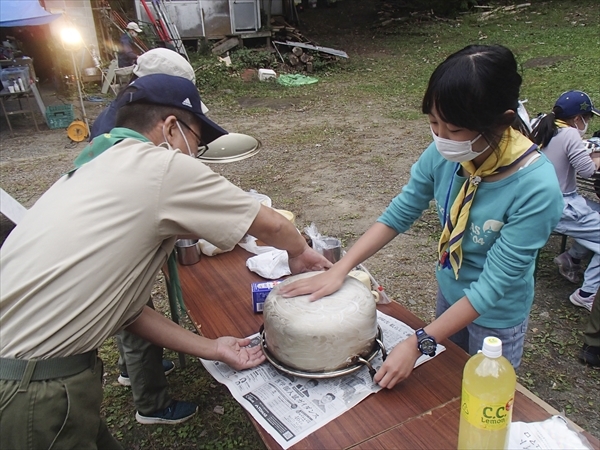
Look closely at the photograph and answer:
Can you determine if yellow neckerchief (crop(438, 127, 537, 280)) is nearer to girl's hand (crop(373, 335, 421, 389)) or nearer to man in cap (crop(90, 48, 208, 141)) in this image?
girl's hand (crop(373, 335, 421, 389))

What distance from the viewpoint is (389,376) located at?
1.56 m

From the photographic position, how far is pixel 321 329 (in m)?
1.52

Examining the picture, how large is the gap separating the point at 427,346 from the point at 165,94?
129cm

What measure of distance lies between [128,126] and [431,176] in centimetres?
121

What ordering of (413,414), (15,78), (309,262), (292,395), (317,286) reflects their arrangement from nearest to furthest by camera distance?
(413,414) < (292,395) < (317,286) < (309,262) < (15,78)

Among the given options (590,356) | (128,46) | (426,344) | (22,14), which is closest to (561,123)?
(590,356)

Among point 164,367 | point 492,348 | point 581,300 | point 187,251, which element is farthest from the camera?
point 581,300

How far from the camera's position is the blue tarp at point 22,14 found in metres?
8.77

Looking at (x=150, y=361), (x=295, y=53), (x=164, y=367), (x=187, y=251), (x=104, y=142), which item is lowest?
(x=164, y=367)

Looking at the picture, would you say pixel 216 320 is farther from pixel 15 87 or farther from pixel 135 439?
pixel 15 87

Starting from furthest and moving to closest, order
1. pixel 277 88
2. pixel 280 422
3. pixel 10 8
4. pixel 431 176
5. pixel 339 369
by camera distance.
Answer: pixel 277 88, pixel 10 8, pixel 431 176, pixel 339 369, pixel 280 422

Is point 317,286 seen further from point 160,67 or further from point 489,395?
point 160,67

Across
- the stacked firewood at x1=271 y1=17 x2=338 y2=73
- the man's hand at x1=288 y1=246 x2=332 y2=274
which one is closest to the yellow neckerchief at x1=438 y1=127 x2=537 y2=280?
the man's hand at x1=288 y1=246 x2=332 y2=274

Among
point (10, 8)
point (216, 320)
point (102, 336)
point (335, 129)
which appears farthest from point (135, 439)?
point (10, 8)
